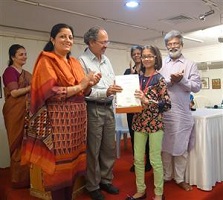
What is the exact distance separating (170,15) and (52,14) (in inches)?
63.2

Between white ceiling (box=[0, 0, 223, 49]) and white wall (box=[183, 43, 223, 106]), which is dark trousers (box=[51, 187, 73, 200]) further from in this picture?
white wall (box=[183, 43, 223, 106])

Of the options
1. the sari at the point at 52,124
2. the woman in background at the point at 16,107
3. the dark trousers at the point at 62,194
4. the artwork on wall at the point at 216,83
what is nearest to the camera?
the sari at the point at 52,124

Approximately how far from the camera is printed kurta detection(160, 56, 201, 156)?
210cm

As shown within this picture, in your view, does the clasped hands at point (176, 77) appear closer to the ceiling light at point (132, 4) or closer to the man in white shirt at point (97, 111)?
the man in white shirt at point (97, 111)

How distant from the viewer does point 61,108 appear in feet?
4.99

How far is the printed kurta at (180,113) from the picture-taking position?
2.10m

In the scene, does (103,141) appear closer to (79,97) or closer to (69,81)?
(79,97)

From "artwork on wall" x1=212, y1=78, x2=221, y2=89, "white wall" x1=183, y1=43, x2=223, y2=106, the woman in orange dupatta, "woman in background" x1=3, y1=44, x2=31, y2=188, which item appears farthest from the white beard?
"artwork on wall" x1=212, y1=78, x2=221, y2=89

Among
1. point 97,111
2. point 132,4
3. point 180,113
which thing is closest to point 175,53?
point 180,113

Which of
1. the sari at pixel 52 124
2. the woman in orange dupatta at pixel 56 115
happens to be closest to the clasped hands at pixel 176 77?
the woman in orange dupatta at pixel 56 115

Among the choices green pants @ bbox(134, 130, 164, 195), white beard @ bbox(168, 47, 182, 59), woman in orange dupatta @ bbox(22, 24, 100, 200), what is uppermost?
white beard @ bbox(168, 47, 182, 59)

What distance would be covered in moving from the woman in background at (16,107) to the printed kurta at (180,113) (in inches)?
52.0

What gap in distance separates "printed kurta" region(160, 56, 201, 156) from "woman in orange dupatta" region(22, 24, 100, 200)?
2.73 feet

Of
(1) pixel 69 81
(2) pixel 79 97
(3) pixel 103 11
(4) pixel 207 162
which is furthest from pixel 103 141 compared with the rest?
(3) pixel 103 11
